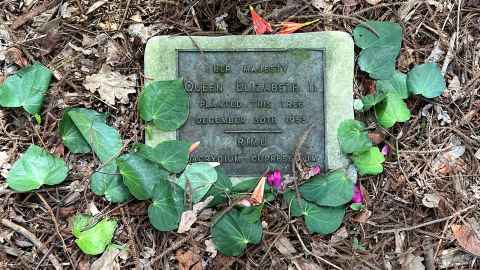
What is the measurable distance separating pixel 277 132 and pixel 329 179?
0.31 metres

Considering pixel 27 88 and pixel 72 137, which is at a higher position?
pixel 27 88

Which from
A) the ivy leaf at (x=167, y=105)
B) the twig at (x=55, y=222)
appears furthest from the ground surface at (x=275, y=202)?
the ivy leaf at (x=167, y=105)

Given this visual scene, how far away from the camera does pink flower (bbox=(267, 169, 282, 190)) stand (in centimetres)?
252

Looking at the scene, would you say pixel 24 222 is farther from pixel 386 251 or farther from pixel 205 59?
pixel 386 251

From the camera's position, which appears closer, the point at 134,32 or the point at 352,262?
the point at 352,262

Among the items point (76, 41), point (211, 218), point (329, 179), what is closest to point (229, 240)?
point (211, 218)

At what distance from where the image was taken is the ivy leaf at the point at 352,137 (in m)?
2.53

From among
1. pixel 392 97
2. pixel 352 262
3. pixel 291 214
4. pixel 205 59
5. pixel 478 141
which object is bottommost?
pixel 352 262

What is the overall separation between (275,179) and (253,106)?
0.34m

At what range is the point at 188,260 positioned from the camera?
2467 mm

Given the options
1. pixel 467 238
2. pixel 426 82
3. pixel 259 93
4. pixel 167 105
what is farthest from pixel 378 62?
pixel 167 105

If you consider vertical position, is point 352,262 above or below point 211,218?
below

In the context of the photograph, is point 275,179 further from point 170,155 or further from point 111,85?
point 111,85

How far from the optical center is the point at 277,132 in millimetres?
2561
